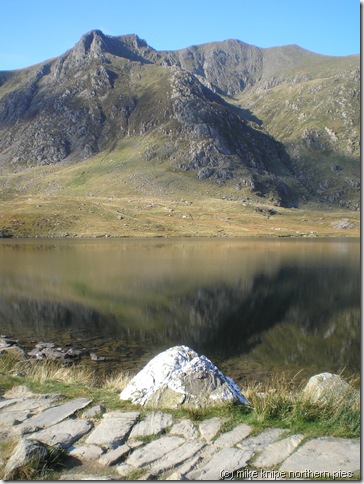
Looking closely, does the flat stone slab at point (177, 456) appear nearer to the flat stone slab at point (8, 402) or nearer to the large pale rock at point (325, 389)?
the large pale rock at point (325, 389)

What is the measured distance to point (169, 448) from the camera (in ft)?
28.2

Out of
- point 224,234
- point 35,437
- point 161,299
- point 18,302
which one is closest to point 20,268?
point 18,302

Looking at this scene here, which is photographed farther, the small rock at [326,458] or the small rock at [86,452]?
the small rock at [86,452]

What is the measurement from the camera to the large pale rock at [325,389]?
416 inches

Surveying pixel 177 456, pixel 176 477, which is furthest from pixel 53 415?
pixel 176 477

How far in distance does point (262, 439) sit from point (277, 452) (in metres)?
0.60

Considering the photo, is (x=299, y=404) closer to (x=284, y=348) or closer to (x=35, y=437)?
(x=35, y=437)

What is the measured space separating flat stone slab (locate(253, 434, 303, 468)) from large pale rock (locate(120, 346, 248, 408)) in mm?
2204

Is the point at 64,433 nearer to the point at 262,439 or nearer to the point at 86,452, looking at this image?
the point at 86,452

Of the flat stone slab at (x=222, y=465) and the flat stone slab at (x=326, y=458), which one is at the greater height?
the flat stone slab at (x=326, y=458)

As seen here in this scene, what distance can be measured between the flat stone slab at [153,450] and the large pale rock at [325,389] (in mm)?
3700

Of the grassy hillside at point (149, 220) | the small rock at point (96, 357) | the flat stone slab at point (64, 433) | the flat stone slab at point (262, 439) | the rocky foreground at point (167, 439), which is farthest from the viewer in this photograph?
the grassy hillside at point (149, 220)

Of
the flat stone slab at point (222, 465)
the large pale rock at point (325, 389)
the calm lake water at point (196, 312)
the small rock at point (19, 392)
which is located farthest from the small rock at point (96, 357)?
the flat stone slab at point (222, 465)

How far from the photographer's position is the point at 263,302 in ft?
127
